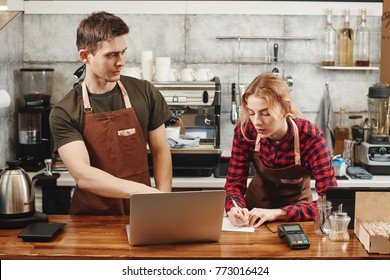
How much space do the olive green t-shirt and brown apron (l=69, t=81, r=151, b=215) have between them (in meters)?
0.03

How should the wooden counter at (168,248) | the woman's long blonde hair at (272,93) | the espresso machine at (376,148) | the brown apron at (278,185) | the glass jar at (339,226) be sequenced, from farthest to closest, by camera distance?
the espresso machine at (376,148), the brown apron at (278,185), the woman's long blonde hair at (272,93), the glass jar at (339,226), the wooden counter at (168,248)

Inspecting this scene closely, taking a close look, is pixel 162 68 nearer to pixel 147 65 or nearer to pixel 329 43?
pixel 147 65

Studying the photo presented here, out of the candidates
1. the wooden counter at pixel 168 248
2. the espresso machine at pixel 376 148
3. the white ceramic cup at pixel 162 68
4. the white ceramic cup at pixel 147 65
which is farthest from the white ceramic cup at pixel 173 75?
the wooden counter at pixel 168 248

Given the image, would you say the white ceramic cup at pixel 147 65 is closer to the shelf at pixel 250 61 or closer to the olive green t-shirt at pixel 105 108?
the shelf at pixel 250 61

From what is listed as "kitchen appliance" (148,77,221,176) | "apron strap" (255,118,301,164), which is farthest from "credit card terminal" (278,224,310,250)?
"kitchen appliance" (148,77,221,176)

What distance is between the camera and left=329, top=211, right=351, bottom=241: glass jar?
8.46ft

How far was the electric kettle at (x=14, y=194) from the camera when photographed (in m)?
2.75

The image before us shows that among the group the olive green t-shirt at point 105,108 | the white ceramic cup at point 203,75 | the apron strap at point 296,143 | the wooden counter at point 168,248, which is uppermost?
the white ceramic cup at point 203,75

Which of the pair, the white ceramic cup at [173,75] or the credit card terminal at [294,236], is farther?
the white ceramic cup at [173,75]

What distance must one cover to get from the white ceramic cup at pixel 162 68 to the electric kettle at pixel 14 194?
1.81 meters

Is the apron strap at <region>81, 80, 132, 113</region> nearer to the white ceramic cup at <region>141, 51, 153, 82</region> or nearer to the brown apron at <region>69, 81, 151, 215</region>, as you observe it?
the brown apron at <region>69, 81, 151, 215</region>
